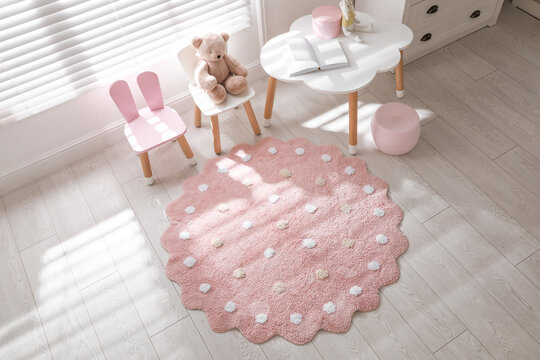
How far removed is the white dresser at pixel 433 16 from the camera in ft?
8.69

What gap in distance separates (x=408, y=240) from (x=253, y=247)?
0.70 m

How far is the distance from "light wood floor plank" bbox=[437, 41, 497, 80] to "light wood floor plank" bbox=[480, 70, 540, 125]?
0.16 feet

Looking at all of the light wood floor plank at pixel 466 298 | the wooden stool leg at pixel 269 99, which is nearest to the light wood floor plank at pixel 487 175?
the light wood floor plank at pixel 466 298

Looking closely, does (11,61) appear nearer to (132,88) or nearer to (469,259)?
(132,88)

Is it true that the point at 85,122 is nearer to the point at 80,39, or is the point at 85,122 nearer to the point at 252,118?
the point at 80,39

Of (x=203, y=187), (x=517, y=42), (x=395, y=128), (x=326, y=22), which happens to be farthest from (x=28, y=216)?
(x=517, y=42)

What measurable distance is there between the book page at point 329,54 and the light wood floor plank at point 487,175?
64cm

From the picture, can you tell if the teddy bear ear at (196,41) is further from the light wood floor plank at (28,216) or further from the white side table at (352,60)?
the light wood floor plank at (28,216)

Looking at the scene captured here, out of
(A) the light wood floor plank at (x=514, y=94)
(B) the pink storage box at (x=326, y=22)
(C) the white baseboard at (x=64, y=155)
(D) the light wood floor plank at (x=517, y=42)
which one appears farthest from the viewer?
(D) the light wood floor plank at (x=517, y=42)

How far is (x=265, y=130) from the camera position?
2.68 m

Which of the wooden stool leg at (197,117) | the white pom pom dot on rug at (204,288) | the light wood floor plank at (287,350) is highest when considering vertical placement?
the wooden stool leg at (197,117)

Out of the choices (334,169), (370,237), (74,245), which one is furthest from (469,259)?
(74,245)

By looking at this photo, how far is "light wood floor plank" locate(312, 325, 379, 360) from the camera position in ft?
6.19

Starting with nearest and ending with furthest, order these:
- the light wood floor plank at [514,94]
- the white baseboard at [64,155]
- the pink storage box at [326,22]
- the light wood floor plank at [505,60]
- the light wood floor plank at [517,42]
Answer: the pink storage box at [326,22] → the white baseboard at [64,155] → the light wood floor plank at [514,94] → the light wood floor plank at [505,60] → the light wood floor plank at [517,42]
